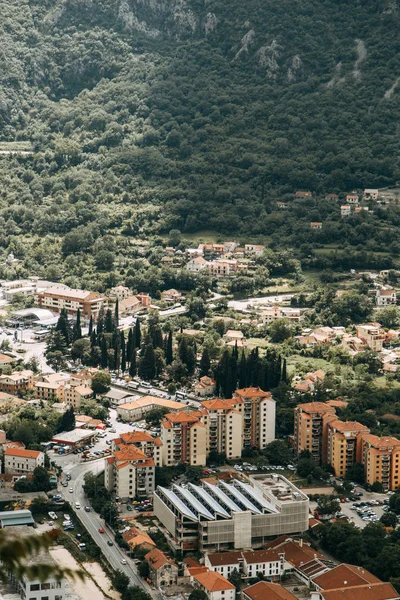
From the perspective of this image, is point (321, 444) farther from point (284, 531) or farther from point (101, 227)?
point (101, 227)

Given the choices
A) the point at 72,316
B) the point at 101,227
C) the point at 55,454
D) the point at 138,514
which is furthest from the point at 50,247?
the point at 138,514

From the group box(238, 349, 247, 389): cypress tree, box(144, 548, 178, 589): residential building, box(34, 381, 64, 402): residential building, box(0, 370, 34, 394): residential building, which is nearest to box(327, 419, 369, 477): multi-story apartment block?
box(238, 349, 247, 389): cypress tree

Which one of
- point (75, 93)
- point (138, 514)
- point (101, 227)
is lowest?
point (138, 514)

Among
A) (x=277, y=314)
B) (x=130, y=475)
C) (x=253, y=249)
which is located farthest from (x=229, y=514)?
(x=253, y=249)

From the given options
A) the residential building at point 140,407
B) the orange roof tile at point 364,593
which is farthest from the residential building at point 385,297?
the orange roof tile at point 364,593

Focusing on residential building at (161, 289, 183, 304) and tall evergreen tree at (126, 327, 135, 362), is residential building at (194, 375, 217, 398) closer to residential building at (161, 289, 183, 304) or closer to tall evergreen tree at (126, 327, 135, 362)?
tall evergreen tree at (126, 327, 135, 362)

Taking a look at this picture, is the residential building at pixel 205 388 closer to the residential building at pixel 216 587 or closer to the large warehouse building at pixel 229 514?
the large warehouse building at pixel 229 514
